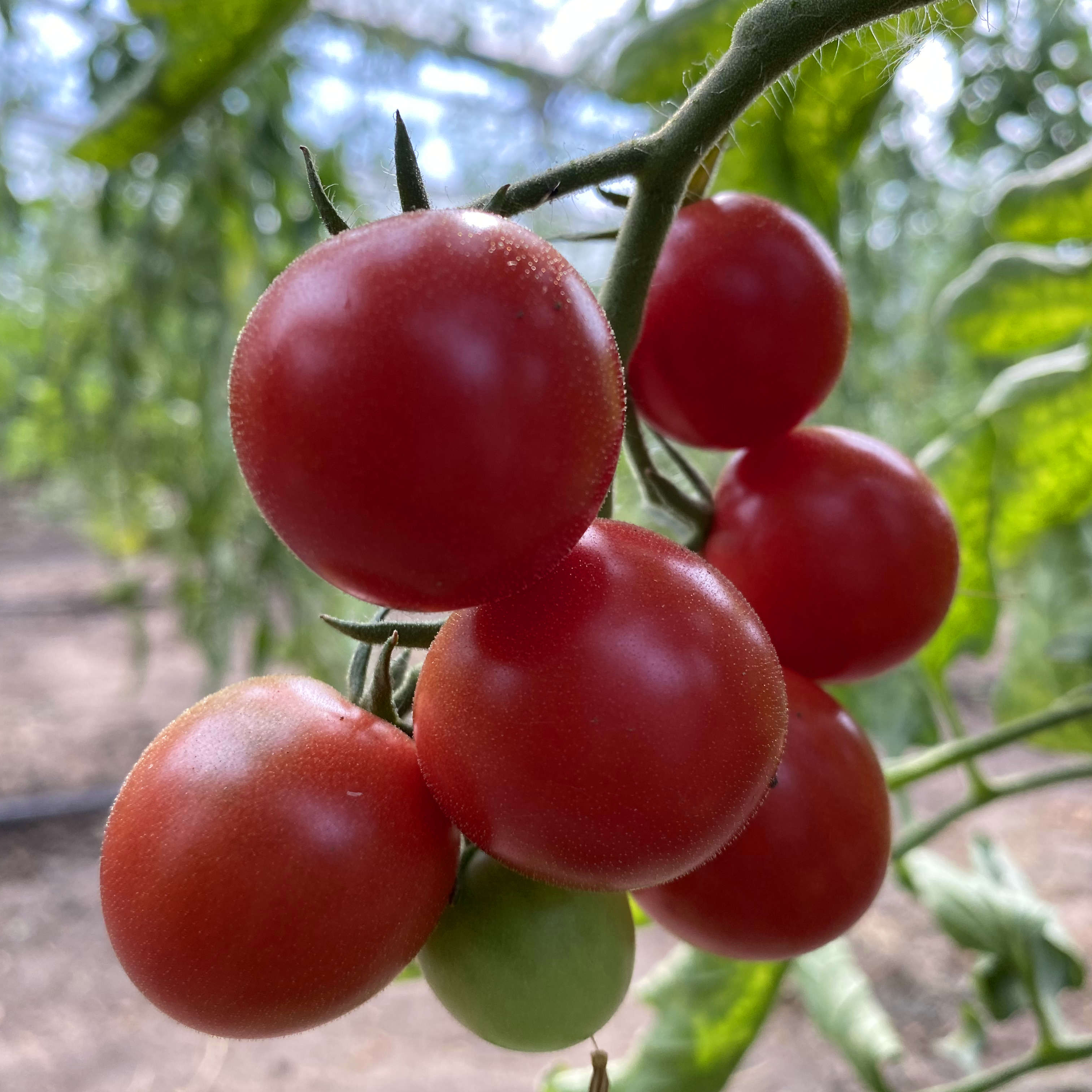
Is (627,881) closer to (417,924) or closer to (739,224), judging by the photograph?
(417,924)

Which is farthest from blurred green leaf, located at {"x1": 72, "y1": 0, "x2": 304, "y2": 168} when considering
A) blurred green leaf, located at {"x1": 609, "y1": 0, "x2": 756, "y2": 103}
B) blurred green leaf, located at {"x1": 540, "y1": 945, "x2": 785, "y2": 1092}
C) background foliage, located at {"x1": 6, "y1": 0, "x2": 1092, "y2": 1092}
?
blurred green leaf, located at {"x1": 540, "y1": 945, "x2": 785, "y2": 1092}

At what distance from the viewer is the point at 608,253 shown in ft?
1.90

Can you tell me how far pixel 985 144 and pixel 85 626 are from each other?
350 centimetres

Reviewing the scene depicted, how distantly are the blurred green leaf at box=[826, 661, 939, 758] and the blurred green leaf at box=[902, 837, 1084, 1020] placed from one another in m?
0.15

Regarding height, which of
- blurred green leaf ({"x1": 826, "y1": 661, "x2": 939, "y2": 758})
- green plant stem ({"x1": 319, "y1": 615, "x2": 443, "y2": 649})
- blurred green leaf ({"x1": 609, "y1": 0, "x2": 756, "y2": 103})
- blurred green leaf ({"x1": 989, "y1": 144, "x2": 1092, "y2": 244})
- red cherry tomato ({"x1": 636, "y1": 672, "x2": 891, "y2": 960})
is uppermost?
blurred green leaf ({"x1": 609, "y1": 0, "x2": 756, "y2": 103})

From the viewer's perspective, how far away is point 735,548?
418mm

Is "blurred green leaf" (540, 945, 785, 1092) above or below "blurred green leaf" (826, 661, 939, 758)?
below

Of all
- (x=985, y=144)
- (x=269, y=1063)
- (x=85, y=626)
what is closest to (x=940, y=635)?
(x=985, y=144)

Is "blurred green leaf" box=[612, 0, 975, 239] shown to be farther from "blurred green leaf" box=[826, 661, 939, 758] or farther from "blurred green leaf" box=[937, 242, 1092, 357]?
"blurred green leaf" box=[826, 661, 939, 758]

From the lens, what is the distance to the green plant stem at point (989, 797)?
2.23 ft

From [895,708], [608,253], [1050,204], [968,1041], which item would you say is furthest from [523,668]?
[968,1041]

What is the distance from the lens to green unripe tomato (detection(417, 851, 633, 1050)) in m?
0.35

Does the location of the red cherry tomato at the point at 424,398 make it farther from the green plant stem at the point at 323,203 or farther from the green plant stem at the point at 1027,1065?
the green plant stem at the point at 1027,1065

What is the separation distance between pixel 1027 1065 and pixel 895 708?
284 mm
